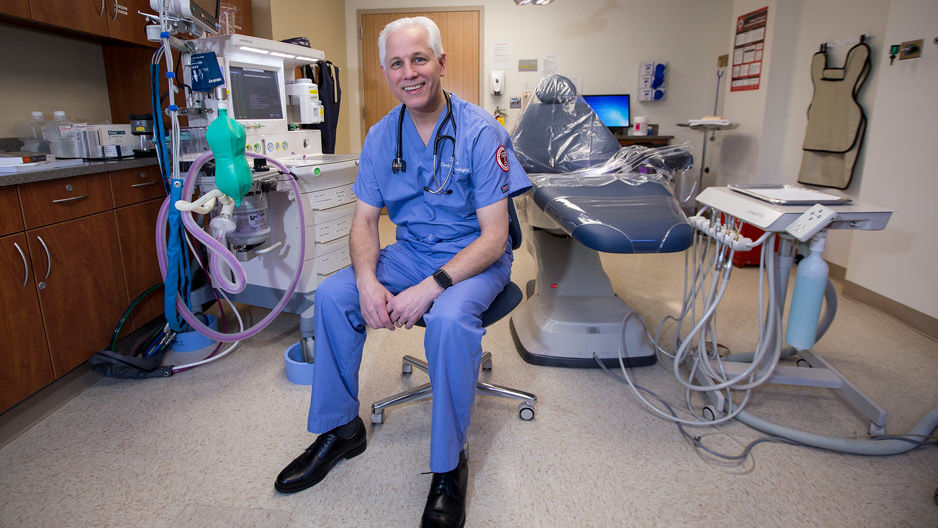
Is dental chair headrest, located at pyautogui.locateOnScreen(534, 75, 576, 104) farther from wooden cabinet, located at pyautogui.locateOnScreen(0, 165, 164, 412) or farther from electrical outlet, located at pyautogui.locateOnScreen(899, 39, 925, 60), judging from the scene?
wooden cabinet, located at pyautogui.locateOnScreen(0, 165, 164, 412)

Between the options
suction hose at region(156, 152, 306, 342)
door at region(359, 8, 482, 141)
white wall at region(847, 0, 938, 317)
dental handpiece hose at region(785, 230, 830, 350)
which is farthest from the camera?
door at region(359, 8, 482, 141)

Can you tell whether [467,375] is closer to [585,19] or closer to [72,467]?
[72,467]

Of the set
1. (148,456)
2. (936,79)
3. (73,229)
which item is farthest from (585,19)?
(148,456)

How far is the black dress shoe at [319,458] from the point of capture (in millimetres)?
1385

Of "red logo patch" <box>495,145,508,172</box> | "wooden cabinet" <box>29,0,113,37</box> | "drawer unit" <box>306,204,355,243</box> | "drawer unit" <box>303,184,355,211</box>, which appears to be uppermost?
"wooden cabinet" <box>29,0,113,37</box>

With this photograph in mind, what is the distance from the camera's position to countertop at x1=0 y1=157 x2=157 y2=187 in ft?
5.07

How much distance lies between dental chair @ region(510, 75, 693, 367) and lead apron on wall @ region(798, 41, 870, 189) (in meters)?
1.49

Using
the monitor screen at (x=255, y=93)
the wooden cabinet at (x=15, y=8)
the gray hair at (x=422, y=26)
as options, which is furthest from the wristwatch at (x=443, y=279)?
the wooden cabinet at (x=15, y=8)

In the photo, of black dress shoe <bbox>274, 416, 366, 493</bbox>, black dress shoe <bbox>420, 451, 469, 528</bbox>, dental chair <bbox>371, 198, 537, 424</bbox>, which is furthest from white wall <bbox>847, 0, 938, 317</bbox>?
black dress shoe <bbox>274, 416, 366, 493</bbox>

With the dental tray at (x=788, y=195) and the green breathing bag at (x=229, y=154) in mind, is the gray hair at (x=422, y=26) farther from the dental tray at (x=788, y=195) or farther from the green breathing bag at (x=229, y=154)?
the dental tray at (x=788, y=195)

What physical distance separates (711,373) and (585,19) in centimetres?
391

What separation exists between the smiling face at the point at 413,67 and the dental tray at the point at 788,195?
3.32 feet

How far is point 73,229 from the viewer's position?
181 centimetres

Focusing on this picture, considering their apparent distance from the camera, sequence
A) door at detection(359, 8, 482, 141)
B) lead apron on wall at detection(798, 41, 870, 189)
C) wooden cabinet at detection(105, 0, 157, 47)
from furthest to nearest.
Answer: door at detection(359, 8, 482, 141) < lead apron on wall at detection(798, 41, 870, 189) < wooden cabinet at detection(105, 0, 157, 47)
